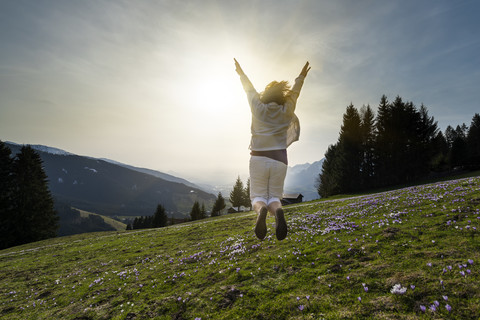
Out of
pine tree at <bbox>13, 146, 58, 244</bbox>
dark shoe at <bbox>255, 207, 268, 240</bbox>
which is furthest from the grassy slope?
pine tree at <bbox>13, 146, 58, 244</bbox>

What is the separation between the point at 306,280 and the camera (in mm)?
6512

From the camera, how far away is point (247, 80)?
5840 millimetres

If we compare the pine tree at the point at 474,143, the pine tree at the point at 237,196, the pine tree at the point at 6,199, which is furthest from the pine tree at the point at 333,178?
the pine tree at the point at 6,199

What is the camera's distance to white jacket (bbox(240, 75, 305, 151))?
5.28m

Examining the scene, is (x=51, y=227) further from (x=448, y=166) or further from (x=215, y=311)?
(x=448, y=166)

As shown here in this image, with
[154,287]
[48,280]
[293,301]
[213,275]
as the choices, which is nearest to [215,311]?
[293,301]

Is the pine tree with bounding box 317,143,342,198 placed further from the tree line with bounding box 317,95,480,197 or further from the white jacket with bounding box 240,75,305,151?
the white jacket with bounding box 240,75,305,151

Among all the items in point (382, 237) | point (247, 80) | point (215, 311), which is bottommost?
point (215, 311)

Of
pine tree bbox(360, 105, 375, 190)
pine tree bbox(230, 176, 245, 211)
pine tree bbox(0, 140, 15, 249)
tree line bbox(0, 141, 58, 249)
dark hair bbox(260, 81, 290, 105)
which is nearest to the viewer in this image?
dark hair bbox(260, 81, 290, 105)

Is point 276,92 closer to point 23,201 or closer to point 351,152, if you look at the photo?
point 351,152

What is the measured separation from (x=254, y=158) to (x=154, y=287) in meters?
6.97

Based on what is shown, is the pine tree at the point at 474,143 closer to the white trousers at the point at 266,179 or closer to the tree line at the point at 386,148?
the tree line at the point at 386,148

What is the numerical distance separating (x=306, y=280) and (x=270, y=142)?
4.38 meters

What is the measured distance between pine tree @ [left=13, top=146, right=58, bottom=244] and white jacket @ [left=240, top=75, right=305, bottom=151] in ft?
202
